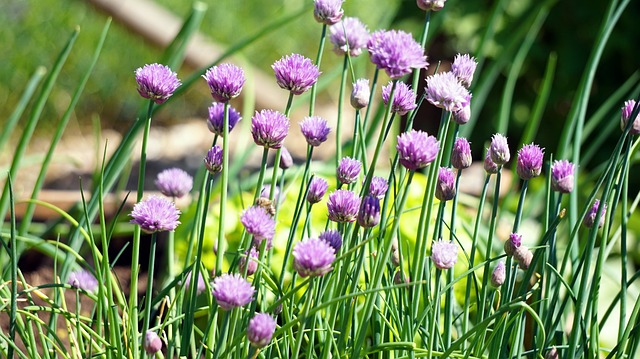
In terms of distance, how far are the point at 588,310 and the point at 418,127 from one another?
8.75 feet

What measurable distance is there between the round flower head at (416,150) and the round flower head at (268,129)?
0.39 feet

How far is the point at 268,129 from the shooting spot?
71cm

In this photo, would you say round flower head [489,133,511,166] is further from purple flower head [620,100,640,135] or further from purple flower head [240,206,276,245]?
purple flower head [240,206,276,245]

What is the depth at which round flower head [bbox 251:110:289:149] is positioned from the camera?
0.70 meters

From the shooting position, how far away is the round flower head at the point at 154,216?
68cm

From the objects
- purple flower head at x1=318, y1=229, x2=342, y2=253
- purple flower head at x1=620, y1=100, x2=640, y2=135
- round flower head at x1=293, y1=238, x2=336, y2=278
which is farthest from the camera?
purple flower head at x1=620, y1=100, x2=640, y2=135

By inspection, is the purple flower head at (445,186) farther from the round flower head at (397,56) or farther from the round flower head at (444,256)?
the round flower head at (397,56)

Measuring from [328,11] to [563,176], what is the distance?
27 centimetres

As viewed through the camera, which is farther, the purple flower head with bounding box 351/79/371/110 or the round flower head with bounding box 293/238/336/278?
the purple flower head with bounding box 351/79/371/110

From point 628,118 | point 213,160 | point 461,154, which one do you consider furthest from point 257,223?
point 628,118

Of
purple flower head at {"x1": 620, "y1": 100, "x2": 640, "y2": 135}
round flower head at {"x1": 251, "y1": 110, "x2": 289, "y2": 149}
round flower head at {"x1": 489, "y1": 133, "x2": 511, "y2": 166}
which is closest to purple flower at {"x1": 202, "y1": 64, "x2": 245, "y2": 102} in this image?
round flower head at {"x1": 251, "y1": 110, "x2": 289, "y2": 149}

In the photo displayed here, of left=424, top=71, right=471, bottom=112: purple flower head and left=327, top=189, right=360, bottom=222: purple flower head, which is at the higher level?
left=424, top=71, right=471, bottom=112: purple flower head

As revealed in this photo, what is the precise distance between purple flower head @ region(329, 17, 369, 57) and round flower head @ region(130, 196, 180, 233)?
0.28m

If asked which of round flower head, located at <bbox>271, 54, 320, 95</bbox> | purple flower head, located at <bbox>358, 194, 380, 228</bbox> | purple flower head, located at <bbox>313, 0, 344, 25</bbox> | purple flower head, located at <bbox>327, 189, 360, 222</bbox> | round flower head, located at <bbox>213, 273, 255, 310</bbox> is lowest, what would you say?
round flower head, located at <bbox>213, 273, 255, 310</bbox>
